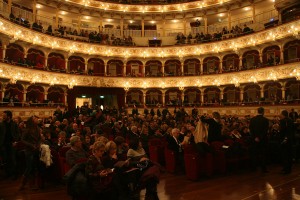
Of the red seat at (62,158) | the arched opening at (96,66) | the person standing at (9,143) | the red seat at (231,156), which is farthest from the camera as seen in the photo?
the arched opening at (96,66)

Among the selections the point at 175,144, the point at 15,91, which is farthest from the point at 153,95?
the point at 175,144

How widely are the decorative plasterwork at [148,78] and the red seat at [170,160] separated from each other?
45.7 ft

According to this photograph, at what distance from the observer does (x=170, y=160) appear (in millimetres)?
7223

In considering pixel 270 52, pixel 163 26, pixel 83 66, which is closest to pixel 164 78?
pixel 163 26

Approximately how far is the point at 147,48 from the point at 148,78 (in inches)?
126

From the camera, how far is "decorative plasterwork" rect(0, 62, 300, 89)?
59.8ft

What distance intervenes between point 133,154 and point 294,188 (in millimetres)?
3552

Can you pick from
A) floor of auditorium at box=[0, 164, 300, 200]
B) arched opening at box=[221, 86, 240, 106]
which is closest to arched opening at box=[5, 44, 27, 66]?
floor of auditorium at box=[0, 164, 300, 200]

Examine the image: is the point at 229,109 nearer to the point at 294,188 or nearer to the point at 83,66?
the point at 83,66

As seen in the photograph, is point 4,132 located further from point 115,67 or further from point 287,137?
point 115,67

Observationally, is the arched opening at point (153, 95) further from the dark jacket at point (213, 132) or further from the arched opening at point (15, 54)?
the dark jacket at point (213, 132)

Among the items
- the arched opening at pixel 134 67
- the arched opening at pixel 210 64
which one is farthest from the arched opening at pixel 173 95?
the arched opening at pixel 134 67

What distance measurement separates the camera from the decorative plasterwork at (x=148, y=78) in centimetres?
1823

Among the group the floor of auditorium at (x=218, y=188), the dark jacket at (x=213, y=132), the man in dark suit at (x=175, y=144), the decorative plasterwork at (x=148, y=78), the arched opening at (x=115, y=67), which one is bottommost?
the floor of auditorium at (x=218, y=188)
